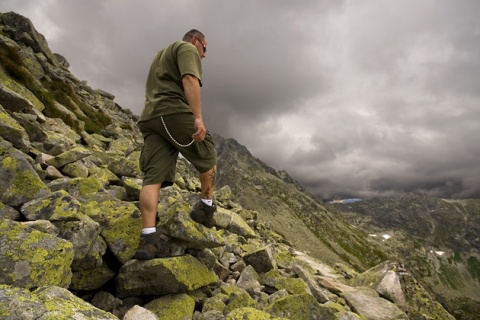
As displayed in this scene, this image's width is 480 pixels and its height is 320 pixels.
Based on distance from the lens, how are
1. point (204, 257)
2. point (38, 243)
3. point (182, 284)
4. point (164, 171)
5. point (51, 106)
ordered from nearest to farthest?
point (38, 243) → point (182, 284) → point (164, 171) → point (204, 257) → point (51, 106)

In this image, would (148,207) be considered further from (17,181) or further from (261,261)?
(261,261)

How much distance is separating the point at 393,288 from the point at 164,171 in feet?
31.9

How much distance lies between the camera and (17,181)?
5.89 meters

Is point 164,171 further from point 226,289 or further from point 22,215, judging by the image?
point 226,289

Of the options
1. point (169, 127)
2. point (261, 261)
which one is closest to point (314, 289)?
point (261, 261)

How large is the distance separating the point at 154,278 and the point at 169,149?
280 cm

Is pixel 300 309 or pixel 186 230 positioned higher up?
pixel 186 230

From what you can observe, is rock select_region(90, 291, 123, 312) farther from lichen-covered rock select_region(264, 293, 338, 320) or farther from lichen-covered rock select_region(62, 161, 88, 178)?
lichen-covered rock select_region(62, 161, 88, 178)

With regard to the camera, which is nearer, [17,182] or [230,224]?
[17,182]

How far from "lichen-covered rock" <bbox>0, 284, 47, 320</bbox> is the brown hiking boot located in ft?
8.94

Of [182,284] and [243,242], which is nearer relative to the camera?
[182,284]

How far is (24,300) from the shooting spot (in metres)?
2.85

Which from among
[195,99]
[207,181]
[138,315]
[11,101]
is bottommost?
[138,315]

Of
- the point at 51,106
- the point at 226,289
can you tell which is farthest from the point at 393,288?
the point at 51,106
